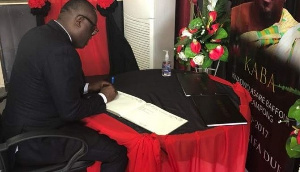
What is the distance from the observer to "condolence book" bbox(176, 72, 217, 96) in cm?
195

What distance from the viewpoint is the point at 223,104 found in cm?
179

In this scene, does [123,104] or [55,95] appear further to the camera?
[123,104]

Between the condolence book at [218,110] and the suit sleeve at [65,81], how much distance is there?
64 centimetres

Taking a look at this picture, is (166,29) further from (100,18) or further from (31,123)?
(31,123)

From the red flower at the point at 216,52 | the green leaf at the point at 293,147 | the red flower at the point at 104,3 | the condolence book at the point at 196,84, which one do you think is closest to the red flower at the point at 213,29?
the red flower at the point at 216,52

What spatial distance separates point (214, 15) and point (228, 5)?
271 mm

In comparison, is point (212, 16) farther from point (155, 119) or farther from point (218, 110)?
point (155, 119)

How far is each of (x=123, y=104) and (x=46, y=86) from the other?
1.43 feet

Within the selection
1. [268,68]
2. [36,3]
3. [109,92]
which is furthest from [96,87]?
[36,3]

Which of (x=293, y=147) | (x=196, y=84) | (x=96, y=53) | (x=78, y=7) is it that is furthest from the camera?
(x=96, y=53)

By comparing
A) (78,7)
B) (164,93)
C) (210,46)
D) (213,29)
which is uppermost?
(78,7)

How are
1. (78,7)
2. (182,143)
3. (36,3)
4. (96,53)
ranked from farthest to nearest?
(96,53), (36,3), (78,7), (182,143)

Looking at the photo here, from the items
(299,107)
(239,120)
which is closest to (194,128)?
(239,120)

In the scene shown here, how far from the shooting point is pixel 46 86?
1.57 m
